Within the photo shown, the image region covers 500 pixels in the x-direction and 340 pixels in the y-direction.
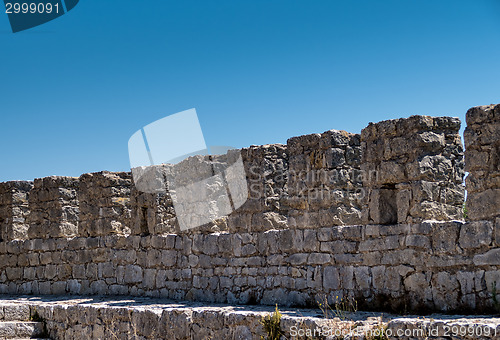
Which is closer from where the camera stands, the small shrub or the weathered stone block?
the small shrub

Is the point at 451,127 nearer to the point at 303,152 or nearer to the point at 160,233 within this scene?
the point at 303,152

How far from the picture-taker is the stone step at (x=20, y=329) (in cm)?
1048

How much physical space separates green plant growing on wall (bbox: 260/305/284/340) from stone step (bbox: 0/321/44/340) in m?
5.12

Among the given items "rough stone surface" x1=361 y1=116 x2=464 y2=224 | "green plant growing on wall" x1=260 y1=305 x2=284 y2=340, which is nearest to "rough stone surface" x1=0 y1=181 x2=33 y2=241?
"green plant growing on wall" x1=260 y1=305 x2=284 y2=340

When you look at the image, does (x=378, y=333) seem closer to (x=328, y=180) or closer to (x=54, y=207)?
(x=328, y=180)

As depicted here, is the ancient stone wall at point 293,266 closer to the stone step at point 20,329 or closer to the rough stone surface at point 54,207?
the rough stone surface at point 54,207

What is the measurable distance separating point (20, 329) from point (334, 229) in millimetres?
5858

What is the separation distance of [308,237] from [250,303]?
1417mm

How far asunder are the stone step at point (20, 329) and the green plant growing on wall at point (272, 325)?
5120mm

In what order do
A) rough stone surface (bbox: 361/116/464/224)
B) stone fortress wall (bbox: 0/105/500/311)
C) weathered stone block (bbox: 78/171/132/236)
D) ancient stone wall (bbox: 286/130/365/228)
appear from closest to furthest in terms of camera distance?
stone fortress wall (bbox: 0/105/500/311) < rough stone surface (bbox: 361/116/464/224) < ancient stone wall (bbox: 286/130/365/228) < weathered stone block (bbox: 78/171/132/236)

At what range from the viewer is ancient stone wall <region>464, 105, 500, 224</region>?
6.71 meters

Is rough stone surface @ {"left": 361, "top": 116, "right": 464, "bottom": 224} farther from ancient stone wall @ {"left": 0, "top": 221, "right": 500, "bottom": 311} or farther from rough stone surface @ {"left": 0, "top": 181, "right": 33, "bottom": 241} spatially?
rough stone surface @ {"left": 0, "top": 181, "right": 33, "bottom": 241}

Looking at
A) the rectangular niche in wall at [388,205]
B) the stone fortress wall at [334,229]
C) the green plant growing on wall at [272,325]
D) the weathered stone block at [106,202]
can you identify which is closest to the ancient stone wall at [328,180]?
the stone fortress wall at [334,229]

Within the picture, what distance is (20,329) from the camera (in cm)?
1058
